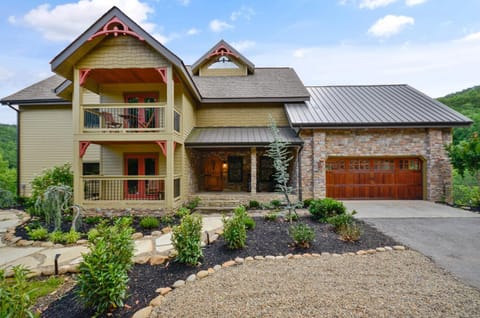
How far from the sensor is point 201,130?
11.5 m

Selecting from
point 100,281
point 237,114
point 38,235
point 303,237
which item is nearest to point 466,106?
point 237,114

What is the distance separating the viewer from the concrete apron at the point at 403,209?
→ 7941 millimetres

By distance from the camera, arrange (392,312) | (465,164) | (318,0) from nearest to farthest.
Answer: (392,312), (465,164), (318,0)

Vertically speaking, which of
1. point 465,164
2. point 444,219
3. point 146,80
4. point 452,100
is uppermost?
point 452,100

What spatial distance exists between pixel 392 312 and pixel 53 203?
8.17 m

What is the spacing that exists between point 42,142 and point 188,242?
12627 mm

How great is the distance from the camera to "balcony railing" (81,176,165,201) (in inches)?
360

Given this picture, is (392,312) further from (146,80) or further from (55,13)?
(55,13)

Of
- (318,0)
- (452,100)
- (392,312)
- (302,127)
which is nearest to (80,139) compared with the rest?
(302,127)

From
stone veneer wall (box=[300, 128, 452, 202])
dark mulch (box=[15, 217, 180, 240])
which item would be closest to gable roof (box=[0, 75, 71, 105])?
dark mulch (box=[15, 217, 180, 240])

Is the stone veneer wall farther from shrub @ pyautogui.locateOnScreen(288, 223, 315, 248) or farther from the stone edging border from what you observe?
shrub @ pyautogui.locateOnScreen(288, 223, 315, 248)

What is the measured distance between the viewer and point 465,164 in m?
9.05

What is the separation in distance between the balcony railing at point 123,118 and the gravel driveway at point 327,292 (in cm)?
641

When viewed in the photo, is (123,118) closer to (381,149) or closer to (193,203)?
(193,203)
